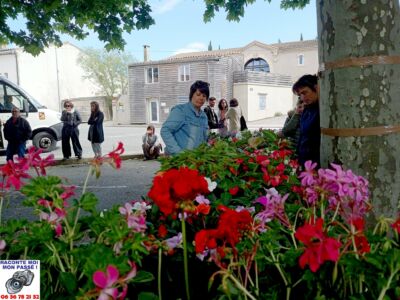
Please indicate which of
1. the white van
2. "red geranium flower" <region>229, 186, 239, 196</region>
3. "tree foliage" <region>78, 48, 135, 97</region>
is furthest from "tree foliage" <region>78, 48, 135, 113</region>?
"red geranium flower" <region>229, 186, 239, 196</region>

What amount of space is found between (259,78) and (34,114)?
27.0 meters

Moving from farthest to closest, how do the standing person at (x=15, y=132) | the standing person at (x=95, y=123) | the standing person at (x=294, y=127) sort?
the standing person at (x=95, y=123), the standing person at (x=15, y=132), the standing person at (x=294, y=127)

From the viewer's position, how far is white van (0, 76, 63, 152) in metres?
12.7

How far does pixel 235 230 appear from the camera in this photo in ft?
3.08

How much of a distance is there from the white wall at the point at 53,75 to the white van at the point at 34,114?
29.2 metres

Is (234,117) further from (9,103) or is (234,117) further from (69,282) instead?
(69,282)

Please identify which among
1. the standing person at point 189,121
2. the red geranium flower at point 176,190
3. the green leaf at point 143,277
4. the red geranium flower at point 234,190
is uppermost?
the standing person at point 189,121

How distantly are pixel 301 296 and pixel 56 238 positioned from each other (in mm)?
687

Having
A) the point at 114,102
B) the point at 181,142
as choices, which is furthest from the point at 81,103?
the point at 181,142

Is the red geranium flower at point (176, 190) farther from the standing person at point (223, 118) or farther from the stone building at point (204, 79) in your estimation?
the stone building at point (204, 79)

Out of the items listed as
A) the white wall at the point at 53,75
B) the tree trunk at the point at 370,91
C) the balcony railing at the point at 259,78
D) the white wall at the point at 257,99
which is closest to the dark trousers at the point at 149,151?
the tree trunk at the point at 370,91

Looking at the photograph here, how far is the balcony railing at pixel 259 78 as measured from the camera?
118ft

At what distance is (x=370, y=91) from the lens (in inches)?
70.6

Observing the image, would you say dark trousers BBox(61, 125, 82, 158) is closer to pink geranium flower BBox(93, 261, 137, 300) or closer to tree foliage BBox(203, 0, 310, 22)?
tree foliage BBox(203, 0, 310, 22)
